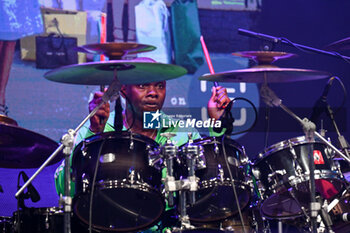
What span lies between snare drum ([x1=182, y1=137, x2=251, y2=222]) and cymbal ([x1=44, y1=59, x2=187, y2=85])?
19.3 inches

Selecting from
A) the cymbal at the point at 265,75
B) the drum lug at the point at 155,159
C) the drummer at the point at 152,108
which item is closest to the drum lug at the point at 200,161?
the drum lug at the point at 155,159

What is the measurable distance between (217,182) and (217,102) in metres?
1.10

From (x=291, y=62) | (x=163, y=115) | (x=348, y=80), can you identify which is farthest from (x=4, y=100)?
(x=348, y=80)

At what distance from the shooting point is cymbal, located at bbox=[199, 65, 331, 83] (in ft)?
12.5

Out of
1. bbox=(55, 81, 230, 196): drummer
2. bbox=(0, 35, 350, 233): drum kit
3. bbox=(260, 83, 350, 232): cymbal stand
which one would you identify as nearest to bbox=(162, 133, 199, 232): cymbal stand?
bbox=(0, 35, 350, 233): drum kit

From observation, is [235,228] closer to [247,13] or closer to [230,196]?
[230,196]

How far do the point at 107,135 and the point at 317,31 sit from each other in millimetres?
2231

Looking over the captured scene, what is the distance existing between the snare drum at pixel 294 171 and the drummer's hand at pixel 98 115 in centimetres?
117

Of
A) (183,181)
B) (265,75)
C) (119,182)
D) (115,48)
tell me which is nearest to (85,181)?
(119,182)

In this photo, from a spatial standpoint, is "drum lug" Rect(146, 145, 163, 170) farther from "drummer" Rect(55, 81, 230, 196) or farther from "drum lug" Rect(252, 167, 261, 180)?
"drummer" Rect(55, 81, 230, 196)

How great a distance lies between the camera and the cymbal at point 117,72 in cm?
359

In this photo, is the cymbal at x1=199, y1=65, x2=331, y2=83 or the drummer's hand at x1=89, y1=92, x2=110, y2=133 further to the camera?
the drummer's hand at x1=89, y1=92, x2=110, y2=133

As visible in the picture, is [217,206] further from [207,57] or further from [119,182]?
[207,57]

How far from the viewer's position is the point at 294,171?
3.78 metres
